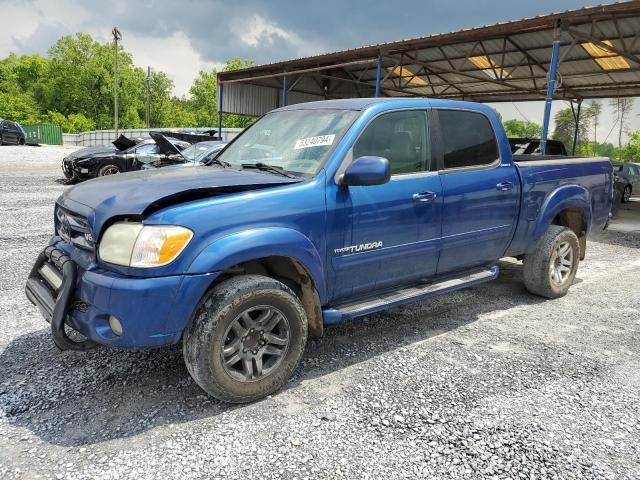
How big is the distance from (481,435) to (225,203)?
77.3 inches

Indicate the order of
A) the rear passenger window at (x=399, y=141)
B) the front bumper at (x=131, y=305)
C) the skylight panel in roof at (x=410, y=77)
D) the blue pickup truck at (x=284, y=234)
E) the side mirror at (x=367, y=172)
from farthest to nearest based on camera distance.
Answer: the skylight panel in roof at (x=410, y=77) → the rear passenger window at (x=399, y=141) → the side mirror at (x=367, y=172) → the blue pickup truck at (x=284, y=234) → the front bumper at (x=131, y=305)

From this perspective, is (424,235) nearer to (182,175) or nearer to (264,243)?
(264,243)

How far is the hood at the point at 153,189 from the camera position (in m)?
2.80

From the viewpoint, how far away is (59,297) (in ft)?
9.21

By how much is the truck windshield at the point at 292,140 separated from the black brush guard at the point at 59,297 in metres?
1.45

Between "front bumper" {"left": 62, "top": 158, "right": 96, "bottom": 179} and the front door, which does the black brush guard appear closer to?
the front door

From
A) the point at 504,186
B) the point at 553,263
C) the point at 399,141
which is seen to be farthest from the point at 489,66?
the point at 399,141

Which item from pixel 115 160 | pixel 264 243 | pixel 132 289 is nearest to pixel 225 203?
pixel 264 243

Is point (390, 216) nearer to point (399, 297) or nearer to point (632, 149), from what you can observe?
point (399, 297)

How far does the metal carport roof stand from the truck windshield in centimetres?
844

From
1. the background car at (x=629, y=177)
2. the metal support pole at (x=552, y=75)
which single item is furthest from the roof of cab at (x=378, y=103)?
the background car at (x=629, y=177)

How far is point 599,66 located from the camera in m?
16.4

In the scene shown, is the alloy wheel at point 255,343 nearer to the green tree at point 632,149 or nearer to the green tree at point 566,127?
the green tree at point 566,127

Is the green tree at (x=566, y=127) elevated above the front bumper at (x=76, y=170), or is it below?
above
